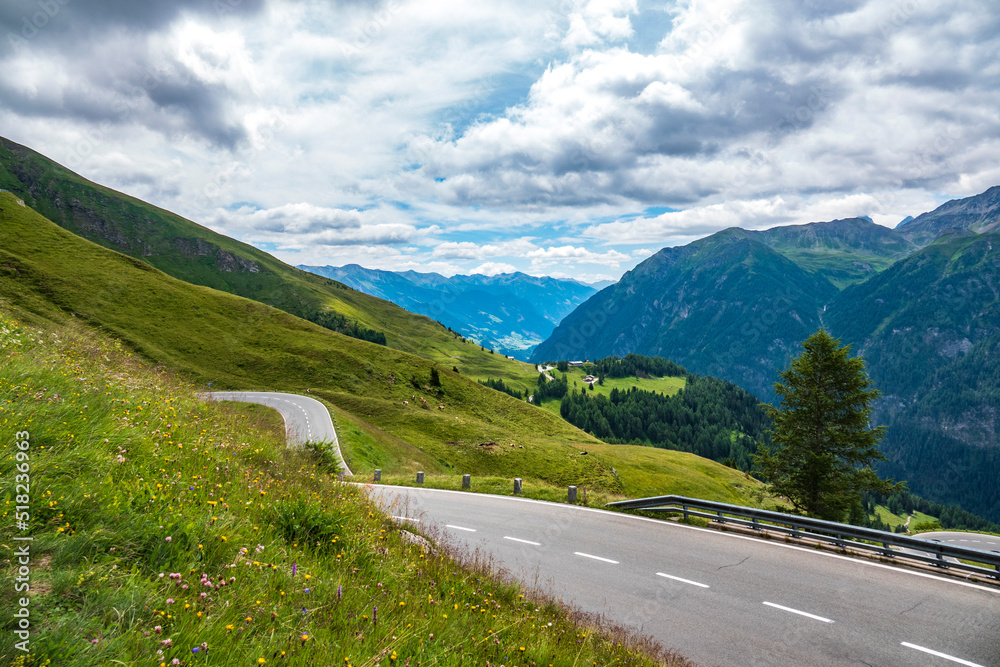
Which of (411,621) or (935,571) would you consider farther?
(935,571)

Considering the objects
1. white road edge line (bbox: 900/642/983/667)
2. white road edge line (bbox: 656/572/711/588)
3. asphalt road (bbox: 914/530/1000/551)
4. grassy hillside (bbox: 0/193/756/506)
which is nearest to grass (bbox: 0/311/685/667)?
white road edge line (bbox: 656/572/711/588)

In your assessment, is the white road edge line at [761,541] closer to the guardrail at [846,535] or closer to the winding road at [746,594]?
the winding road at [746,594]

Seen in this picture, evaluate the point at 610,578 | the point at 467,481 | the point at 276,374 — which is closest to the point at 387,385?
the point at 276,374

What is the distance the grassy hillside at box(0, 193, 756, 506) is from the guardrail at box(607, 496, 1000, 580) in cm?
2988

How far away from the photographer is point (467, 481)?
977 inches

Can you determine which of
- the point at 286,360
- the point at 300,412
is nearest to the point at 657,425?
the point at 286,360

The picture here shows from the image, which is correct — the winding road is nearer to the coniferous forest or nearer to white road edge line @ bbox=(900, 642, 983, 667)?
white road edge line @ bbox=(900, 642, 983, 667)

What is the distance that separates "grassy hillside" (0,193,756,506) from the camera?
183 feet

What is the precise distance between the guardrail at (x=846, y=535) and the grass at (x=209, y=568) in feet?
30.4

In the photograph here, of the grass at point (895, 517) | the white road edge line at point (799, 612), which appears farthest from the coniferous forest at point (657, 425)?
the white road edge line at point (799, 612)

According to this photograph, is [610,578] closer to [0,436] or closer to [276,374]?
[0,436]

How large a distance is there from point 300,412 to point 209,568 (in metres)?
46.7

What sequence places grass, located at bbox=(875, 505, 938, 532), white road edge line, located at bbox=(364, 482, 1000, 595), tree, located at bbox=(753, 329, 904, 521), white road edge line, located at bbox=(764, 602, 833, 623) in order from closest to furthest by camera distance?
white road edge line, located at bbox=(764, 602, 833, 623)
white road edge line, located at bbox=(364, 482, 1000, 595)
tree, located at bbox=(753, 329, 904, 521)
grass, located at bbox=(875, 505, 938, 532)

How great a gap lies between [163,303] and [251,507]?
296ft
